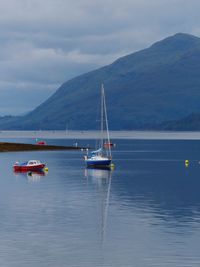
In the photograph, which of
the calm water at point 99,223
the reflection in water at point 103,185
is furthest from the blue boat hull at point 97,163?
the calm water at point 99,223

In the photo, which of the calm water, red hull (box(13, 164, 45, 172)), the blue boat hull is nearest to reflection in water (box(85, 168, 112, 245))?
the calm water

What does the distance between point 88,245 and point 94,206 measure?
2150cm

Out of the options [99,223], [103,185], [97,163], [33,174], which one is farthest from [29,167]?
[99,223]

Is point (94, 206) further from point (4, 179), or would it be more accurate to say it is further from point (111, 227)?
point (4, 179)

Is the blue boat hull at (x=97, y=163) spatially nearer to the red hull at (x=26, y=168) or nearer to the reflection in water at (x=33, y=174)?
the red hull at (x=26, y=168)

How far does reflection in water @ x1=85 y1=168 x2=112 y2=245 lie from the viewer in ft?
178

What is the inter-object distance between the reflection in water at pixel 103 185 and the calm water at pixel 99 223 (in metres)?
0.11

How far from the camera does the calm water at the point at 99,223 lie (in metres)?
39.8

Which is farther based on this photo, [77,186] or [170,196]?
[77,186]

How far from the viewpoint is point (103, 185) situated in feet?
300

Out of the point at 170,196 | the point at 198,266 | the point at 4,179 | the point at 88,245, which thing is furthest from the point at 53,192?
the point at 198,266

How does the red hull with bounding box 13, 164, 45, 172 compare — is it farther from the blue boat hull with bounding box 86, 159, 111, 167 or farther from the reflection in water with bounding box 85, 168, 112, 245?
the blue boat hull with bounding box 86, 159, 111, 167

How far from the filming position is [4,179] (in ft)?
331

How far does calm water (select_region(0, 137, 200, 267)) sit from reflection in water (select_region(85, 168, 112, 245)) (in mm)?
106
